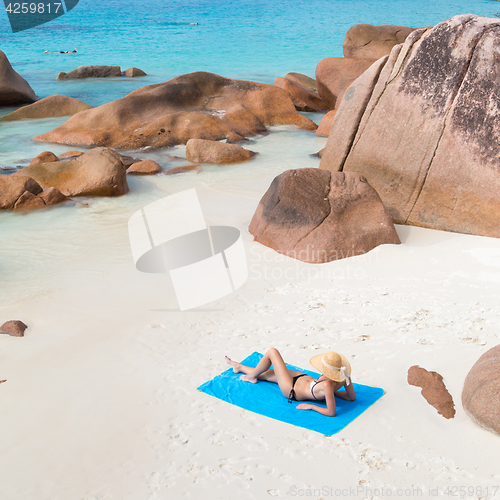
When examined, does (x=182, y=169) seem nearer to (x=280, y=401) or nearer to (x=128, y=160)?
(x=128, y=160)

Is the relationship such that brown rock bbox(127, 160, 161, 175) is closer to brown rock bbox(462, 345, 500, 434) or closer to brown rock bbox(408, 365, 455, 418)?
brown rock bbox(408, 365, 455, 418)

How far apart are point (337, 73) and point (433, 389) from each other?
480 inches

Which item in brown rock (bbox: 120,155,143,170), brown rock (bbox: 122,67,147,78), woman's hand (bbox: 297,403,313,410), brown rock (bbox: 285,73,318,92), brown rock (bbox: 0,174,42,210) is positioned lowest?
woman's hand (bbox: 297,403,313,410)

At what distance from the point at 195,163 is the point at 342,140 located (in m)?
3.82

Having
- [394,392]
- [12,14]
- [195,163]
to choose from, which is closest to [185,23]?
[12,14]

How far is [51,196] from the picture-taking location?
8609 mm

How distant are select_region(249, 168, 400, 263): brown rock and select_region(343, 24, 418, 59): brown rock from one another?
1027 cm

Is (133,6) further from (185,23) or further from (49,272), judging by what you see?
(49,272)

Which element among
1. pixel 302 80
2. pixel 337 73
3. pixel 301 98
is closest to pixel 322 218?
pixel 337 73

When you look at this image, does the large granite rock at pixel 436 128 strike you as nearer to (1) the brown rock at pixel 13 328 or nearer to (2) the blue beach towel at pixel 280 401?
(2) the blue beach towel at pixel 280 401

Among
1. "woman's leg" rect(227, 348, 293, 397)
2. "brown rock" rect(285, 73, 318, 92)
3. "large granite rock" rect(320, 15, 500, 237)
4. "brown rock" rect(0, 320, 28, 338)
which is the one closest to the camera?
"woman's leg" rect(227, 348, 293, 397)

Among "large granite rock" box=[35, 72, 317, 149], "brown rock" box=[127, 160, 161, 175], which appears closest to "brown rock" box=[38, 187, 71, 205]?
"brown rock" box=[127, 160, 161, 175]

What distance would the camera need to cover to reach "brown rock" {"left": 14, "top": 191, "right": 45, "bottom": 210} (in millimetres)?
8438

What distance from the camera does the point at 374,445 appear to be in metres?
3.47
